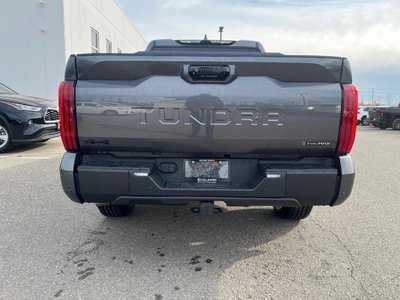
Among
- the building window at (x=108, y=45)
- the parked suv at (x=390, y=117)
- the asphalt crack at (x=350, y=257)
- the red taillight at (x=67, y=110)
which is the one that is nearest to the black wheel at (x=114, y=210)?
the red taillight at (x=67, y=110)

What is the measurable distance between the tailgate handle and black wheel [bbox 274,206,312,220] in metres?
1.74

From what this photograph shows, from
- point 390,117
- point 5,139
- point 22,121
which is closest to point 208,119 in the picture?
point 22,121

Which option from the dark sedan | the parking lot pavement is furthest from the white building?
the parking lot pavement

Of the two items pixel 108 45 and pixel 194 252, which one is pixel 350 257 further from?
pixel 108 45

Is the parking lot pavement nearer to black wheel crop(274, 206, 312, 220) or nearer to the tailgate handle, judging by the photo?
black wheel crop(274, 206, 312, 220)

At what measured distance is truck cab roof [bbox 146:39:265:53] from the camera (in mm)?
4465

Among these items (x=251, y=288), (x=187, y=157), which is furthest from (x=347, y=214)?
(x=187, y=157)

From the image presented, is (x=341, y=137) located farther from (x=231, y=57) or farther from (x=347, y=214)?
(x=347, y=214)

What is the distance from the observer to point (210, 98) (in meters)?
2.29

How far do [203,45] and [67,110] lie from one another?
8.80 feet

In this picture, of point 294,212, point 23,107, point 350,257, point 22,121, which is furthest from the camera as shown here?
point 23,107

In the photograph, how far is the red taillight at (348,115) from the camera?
7.54 ft

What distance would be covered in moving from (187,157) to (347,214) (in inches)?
100

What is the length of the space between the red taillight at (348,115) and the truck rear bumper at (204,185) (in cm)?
16
